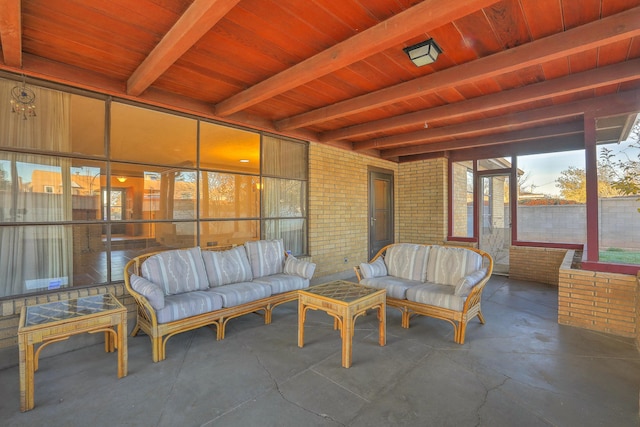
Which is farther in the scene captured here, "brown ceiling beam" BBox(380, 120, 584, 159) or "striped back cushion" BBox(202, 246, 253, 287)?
"brown ceiling beam" BBox(380, 120, 584, 159)

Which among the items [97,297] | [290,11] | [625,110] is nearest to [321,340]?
[97,297]

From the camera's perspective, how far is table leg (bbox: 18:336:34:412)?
2.19 meters

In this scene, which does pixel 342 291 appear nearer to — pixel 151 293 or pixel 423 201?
pixel 151 293

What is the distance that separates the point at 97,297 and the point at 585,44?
4.77 metres

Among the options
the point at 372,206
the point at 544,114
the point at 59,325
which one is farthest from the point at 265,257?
the point at 544,114

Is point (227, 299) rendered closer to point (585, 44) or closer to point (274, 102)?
point (274, 102)

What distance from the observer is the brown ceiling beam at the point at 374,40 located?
6.57 ft

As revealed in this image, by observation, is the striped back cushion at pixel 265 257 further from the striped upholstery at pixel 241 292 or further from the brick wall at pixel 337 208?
the brick wall at pixel 337 208

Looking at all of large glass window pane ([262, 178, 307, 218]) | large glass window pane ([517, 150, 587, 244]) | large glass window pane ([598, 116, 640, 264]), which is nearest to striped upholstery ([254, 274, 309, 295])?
large glass window pane ([262, 178, 307, 218])

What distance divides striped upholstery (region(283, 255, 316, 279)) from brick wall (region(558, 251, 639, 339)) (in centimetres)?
324

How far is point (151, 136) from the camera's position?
13.0 ft

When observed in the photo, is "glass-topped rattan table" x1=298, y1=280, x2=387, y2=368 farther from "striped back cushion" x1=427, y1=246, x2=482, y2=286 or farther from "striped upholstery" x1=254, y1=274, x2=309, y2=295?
"striped back cushion" x1=427, y1=246, x2=482, y2=286

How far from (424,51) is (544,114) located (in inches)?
112

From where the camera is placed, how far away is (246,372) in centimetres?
272
